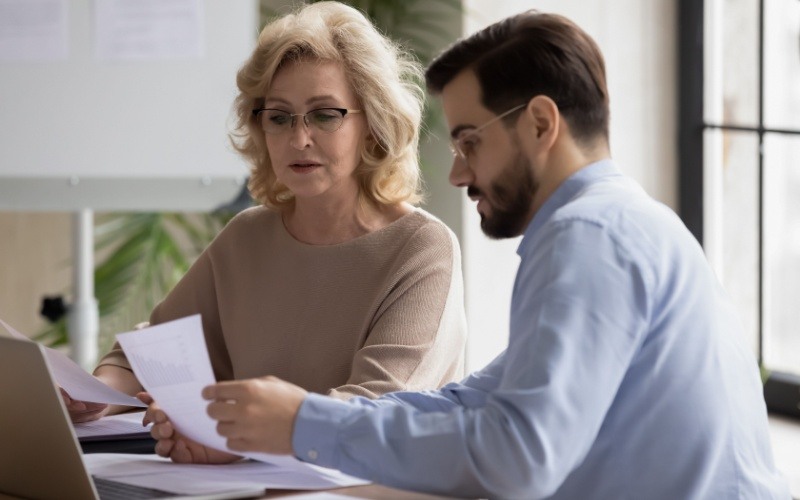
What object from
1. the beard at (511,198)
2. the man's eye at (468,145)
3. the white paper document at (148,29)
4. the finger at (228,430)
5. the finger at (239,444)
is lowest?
the finger at (239,444)

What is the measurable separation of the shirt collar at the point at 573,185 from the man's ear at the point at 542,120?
0.05 metres

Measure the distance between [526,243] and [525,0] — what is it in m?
2.18

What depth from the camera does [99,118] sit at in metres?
3.15

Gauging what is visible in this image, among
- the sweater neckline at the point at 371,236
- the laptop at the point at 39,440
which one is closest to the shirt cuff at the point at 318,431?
the laptop at the point at 39,440

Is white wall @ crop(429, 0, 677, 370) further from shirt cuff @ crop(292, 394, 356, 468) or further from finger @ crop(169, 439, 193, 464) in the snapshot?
shirt cuff @ crop(292, 394, 356, 468)

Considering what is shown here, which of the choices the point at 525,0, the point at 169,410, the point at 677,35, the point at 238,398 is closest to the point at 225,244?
the point at 169,410

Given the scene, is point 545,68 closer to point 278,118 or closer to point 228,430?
point 228,430

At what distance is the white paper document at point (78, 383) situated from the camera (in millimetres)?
1676

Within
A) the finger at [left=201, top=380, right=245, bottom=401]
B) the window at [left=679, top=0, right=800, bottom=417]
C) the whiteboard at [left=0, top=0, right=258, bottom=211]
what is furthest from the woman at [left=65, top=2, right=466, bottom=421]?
the window at [left=679, top=0, right=800, bottom=417]

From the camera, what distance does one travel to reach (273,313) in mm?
2061

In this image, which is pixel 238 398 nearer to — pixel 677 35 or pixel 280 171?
pixel 280 171

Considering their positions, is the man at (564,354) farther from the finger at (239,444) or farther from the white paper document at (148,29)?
the white paper document at (148,29)

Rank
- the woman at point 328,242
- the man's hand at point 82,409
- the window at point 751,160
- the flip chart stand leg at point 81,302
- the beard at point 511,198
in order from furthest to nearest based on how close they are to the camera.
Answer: the flip chart stand leg at point 81,302 < the window at point 751,160 < the woman at point 328,242 < the man's hand at point 82,409 < the beard at point 511,198

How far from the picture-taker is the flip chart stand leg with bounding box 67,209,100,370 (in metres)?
3.21
